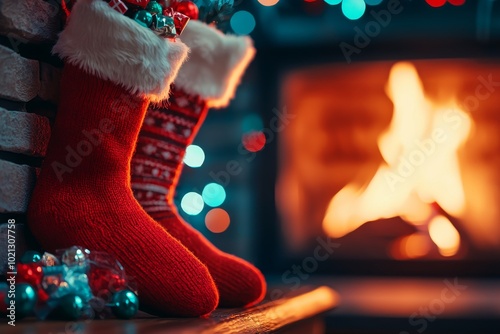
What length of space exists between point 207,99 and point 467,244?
138 cm

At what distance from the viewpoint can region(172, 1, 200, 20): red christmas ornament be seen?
117 cm

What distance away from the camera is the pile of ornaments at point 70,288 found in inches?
33.4

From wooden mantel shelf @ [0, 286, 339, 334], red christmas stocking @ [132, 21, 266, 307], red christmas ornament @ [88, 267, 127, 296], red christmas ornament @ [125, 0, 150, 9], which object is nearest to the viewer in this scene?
wooden mantel shelf @ [0, 286, 339, 334]

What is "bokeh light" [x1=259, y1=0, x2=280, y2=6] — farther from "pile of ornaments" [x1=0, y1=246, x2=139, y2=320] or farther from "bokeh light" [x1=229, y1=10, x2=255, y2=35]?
"pile of ornaments" [x1=0, y1=246, x2=139, y2=320]

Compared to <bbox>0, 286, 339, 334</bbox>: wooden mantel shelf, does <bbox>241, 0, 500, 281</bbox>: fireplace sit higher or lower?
higher

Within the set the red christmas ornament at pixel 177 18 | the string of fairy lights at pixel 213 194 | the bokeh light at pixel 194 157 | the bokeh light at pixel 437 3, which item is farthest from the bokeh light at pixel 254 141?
the red christmas ornament at pixel 177 18

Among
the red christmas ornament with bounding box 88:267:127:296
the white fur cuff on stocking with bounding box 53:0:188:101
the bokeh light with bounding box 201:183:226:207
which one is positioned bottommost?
the red christmas ornament with bounding box 88:267:127:296

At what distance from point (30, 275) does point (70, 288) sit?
45 mm

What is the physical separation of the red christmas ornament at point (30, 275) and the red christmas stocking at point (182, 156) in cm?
32

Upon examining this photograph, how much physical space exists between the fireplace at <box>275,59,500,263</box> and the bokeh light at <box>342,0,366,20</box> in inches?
6.0

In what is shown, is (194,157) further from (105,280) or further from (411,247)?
(105,280)

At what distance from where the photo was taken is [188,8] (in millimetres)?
1206

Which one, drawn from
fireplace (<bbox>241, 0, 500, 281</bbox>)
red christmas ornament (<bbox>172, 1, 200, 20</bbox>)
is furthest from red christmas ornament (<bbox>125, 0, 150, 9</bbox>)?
fireplace (<bbox>241, 0, 500, 281</bbox>)

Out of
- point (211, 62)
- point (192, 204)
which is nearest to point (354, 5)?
point (192, 204)
